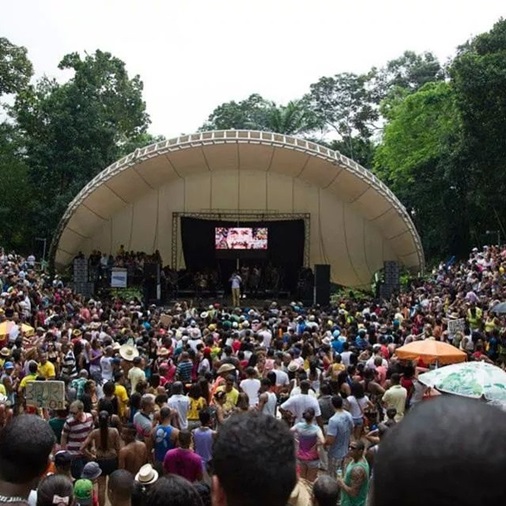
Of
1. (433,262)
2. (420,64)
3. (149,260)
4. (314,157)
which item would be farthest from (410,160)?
(420,64)

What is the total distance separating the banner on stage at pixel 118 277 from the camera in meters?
23.8

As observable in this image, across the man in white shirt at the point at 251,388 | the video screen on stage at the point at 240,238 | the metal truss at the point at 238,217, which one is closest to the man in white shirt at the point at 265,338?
the man in white shirt at the point at 251,388

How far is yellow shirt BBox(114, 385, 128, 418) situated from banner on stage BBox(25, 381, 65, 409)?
0.88 metres

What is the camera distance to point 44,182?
33188 mm

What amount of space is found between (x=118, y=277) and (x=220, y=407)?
54.4 ft

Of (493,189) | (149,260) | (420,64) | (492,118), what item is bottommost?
(149,260)

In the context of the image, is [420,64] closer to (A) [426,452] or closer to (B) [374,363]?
(B) [374,363]

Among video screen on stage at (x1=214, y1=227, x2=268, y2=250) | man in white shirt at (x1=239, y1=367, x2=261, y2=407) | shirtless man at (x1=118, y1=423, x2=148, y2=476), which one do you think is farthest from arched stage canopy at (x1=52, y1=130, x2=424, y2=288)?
shirtless man at (x1=118, y1=423, x2=148, y2=476)

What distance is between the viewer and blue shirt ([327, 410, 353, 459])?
272 inches

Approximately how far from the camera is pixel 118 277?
Answer: 23812mm

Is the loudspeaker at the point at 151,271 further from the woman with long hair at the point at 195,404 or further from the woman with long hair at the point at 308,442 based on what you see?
the woman with long hair at the point at 308,442

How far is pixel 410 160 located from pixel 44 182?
16514 mm

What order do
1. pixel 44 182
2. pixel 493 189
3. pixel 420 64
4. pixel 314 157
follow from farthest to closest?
pixel 420 64 < pixel 44 182 < pixel 493 189 < pixel 314 157

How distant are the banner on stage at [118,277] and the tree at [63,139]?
9.44 metres
